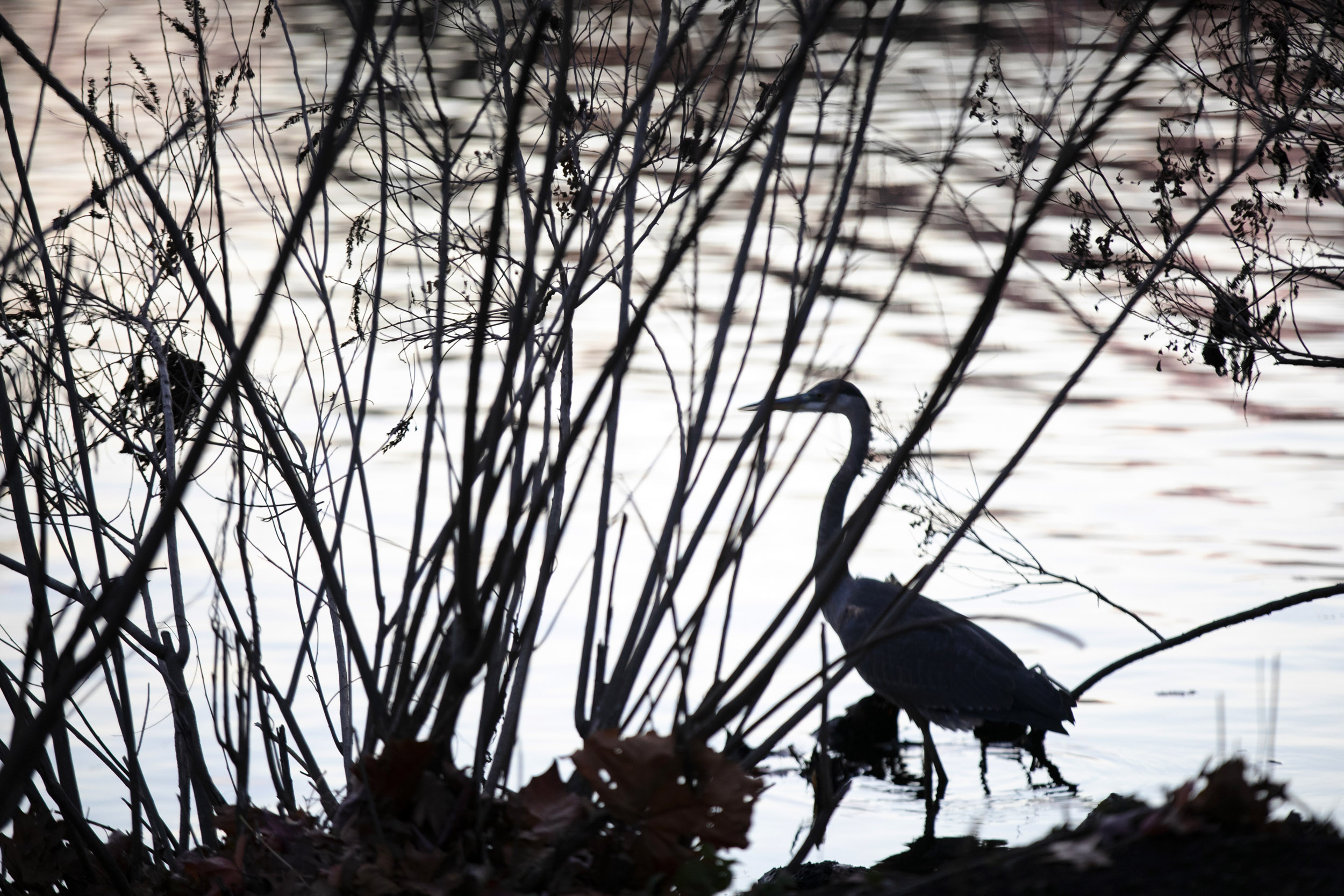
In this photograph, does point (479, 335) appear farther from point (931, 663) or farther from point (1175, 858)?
point (931, 663)

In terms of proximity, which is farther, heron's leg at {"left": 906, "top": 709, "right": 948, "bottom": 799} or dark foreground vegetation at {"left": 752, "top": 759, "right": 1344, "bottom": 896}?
heron's leg at {"left": 906, "top": 709, "right": 948, "bottom": 799}

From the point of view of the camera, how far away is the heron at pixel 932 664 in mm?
5633

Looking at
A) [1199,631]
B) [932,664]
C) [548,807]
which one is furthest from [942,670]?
[548,807]

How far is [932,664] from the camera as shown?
601 centimetres

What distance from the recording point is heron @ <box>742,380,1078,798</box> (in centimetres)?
563

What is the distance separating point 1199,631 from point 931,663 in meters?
4.07

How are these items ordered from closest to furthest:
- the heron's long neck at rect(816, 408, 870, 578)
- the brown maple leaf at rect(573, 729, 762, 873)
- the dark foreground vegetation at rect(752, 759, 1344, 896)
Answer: the dark foreground vegetation at rect(752, 759, 1344, 896), the brown maple leaf at rect(573, 729, 762, 873), the heron's long neck at rect(816, 408, 870, 578)

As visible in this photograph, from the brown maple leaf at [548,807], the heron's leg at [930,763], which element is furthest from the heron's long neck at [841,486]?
the brown maple leaf at [548,807]

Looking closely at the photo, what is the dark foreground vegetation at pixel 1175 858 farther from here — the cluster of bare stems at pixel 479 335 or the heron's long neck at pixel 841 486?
the heron's long neck at pixel 841 486

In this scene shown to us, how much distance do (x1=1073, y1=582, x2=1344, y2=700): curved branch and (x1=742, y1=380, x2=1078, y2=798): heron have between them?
2.74 m

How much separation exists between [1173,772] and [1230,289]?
1.65 m

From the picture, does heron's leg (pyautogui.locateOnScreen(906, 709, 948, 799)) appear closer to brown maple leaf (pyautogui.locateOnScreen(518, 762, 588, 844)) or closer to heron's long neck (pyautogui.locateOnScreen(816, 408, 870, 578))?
heron's long neck (pyautogui.locateOnScreen(816, 408, 870, 578))

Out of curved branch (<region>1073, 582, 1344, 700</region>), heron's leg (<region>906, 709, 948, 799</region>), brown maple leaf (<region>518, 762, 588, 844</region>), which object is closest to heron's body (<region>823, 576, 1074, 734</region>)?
heron's leg (<region>906, 709, 948, 799</region>)

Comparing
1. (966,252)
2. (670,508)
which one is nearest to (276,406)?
(670,508)
